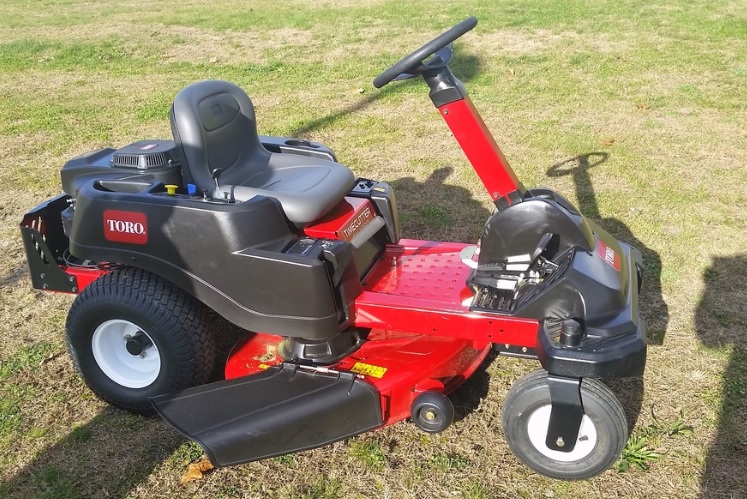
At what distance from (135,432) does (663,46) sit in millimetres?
7787

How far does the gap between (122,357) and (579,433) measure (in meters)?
1.84

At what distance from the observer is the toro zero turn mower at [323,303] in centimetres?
249

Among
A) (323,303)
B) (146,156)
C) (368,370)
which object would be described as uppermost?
(146,156)

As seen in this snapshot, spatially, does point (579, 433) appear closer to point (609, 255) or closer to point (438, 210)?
point (609, 255)

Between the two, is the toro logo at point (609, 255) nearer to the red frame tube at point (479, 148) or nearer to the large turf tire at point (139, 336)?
the red frame tube at point (479, 148)

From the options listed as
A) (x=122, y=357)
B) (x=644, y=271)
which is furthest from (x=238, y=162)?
(x=644, y=271)

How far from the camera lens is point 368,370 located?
270cm

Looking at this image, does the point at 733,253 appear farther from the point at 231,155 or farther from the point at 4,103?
the point at 4,103

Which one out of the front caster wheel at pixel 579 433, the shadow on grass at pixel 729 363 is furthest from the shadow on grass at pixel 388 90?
the front caster wheel at pixel 579 433

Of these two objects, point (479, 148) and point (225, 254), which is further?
point (479, 148)

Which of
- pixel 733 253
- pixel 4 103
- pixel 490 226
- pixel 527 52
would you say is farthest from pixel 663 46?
pixel 4 103

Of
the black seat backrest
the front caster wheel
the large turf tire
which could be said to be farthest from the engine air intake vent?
the front caster wheel

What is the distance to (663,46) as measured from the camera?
8477 millimetres

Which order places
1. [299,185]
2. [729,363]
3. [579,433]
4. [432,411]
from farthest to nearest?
1. [729,363]
2. [299,185]
3. [432,411]
4. [579,433]
